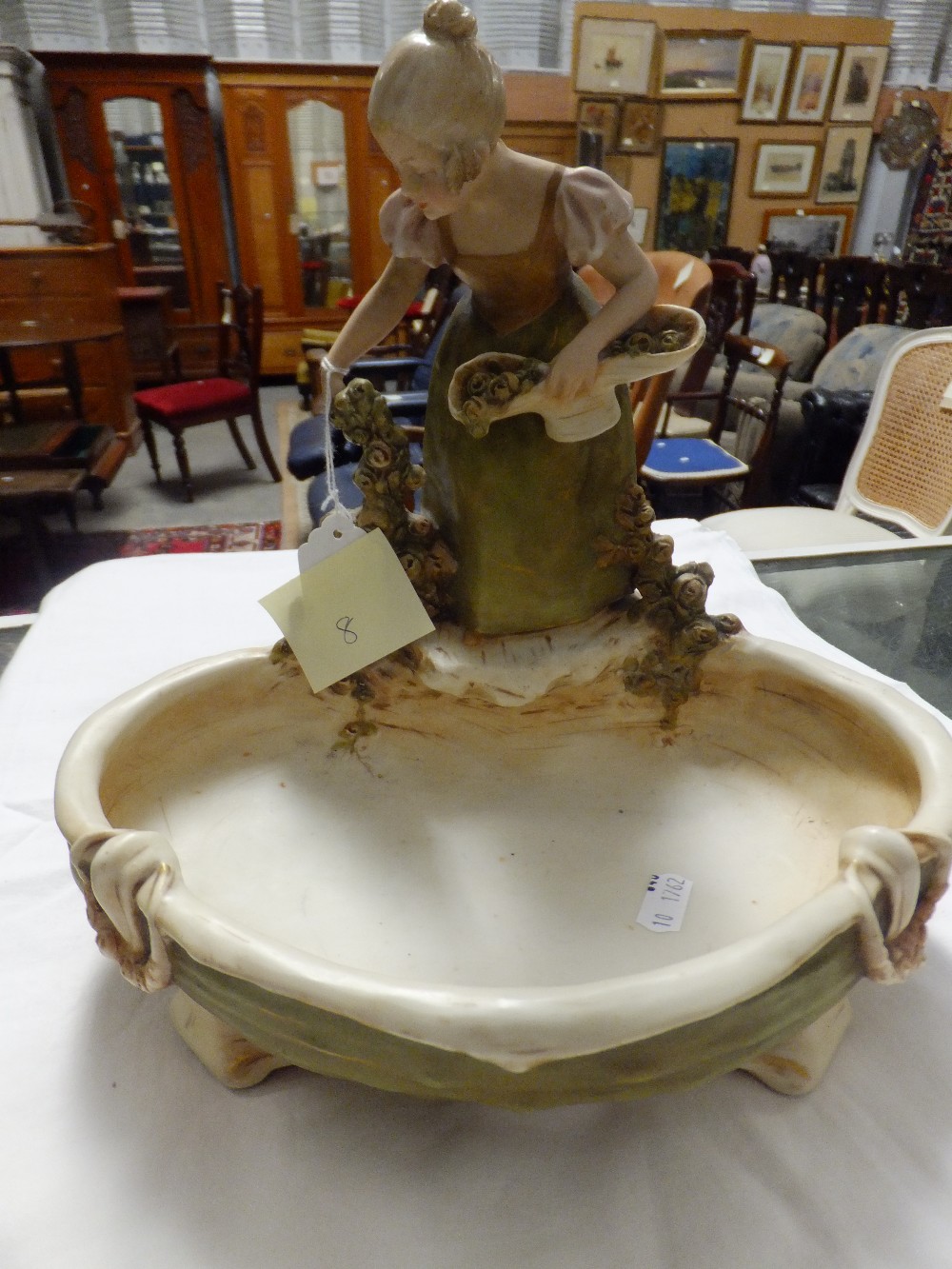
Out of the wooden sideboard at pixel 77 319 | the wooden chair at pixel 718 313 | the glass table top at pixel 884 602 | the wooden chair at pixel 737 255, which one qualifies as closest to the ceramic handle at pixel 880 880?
the glass table top at pixel 884 602

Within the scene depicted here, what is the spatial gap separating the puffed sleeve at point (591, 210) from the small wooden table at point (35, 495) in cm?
175

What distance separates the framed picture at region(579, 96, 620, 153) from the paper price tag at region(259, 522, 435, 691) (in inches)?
148

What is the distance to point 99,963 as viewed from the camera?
1.85 ft

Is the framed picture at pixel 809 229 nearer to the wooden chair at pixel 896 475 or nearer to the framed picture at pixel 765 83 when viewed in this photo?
the framed picture at pixel 765 83

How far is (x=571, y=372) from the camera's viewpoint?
47 centimetres

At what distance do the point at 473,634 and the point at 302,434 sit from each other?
5.46 ft

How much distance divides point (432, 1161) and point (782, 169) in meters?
4.37

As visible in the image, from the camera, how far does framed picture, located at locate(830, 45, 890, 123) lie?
149 inches

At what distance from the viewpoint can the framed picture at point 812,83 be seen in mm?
3721

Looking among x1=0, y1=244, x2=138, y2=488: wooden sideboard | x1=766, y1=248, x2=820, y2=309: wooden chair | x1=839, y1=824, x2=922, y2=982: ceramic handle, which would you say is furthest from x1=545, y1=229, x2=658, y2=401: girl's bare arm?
x1=766, y1=248, x2=820, y2=309: wooden chair

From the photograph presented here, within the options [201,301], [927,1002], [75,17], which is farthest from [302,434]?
[75,17]

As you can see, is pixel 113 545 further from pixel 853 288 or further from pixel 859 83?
pixel 859 83

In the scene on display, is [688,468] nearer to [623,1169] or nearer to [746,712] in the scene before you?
[746,712]

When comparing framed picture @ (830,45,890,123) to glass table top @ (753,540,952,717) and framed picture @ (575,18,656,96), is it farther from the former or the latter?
glass table top @ (753,540,952,717)
